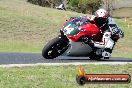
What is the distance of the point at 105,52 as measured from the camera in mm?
12891

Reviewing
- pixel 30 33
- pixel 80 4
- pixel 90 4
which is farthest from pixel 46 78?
pixel 80 4

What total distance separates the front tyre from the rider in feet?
3.21

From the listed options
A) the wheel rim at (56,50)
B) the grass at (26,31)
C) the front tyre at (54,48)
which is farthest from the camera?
the grass at (26,31)

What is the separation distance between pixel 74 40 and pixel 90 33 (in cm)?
54

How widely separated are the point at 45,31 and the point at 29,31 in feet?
7.11

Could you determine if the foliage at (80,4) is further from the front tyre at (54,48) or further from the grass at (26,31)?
the front tyre at (54,48)

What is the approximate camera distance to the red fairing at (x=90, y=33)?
1266 cm

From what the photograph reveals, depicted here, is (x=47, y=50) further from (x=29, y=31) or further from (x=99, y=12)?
(x=29, y=31)

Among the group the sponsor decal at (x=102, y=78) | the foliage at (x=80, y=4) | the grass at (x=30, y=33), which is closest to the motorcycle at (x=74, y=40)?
the sponsor decal at (x=102, y=78)

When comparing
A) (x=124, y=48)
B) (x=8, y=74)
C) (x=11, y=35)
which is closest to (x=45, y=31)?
(x=11, y=35)

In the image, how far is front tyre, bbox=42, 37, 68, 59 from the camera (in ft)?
41.3

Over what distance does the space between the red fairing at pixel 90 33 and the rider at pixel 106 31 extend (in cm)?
13

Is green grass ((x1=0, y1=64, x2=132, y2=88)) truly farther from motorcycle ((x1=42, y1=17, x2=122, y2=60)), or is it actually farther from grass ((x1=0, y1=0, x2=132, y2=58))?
grass ((x1=0, y1=0, x2=132, y2=58))

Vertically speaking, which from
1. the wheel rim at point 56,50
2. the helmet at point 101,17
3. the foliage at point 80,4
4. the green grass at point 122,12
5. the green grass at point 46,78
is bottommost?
the green grass at point 122,12
